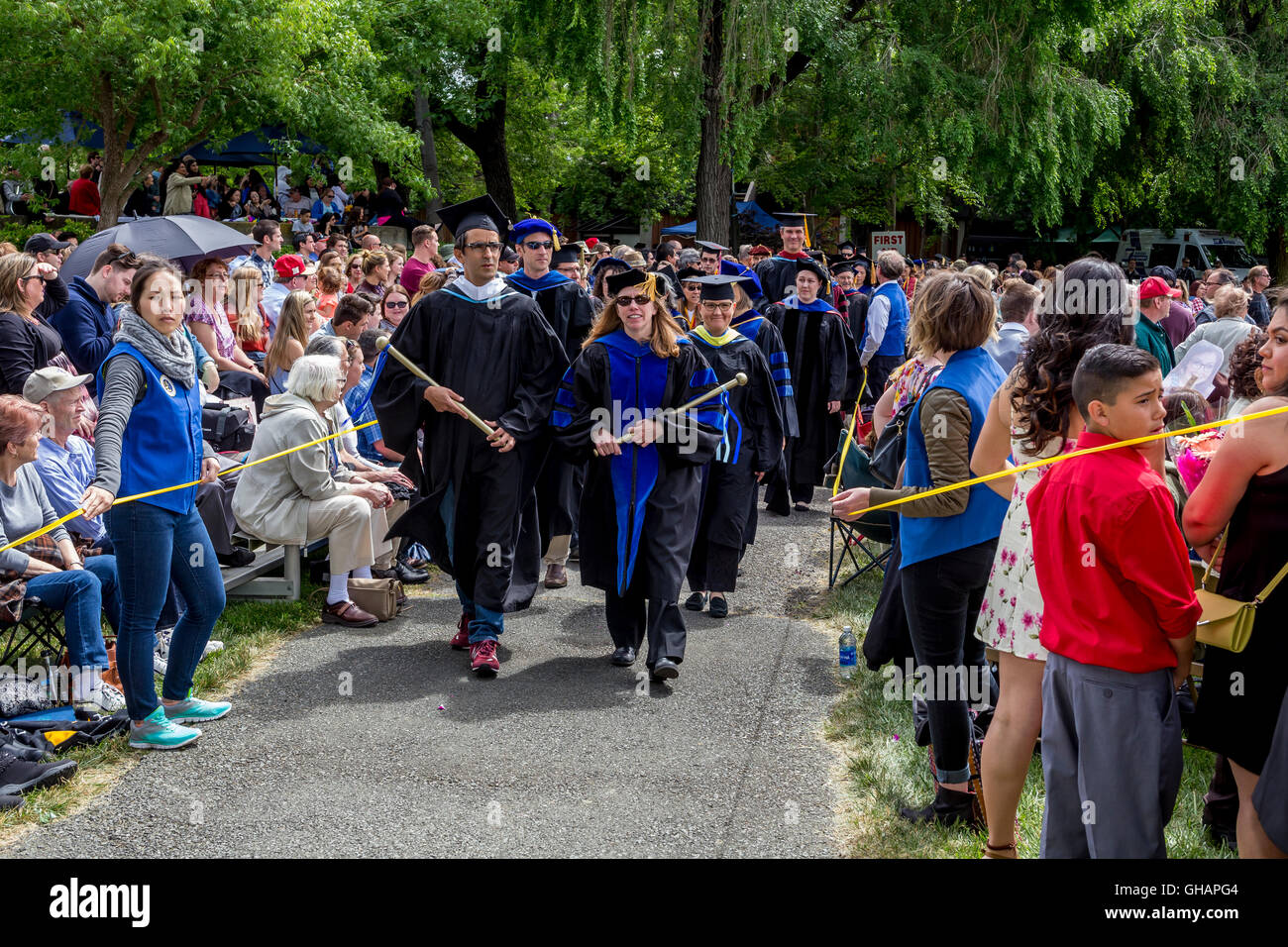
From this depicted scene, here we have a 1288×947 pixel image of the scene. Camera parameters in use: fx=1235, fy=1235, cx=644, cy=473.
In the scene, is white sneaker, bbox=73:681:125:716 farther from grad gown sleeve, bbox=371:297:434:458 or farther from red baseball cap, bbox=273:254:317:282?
red baseball cap, bbox=273:254:317:282

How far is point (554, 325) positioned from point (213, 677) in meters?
3.05

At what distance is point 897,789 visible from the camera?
4633 millimetres

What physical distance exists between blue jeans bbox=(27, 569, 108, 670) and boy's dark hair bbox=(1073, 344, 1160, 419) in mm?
4021

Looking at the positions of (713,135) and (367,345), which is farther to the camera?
(713,135)

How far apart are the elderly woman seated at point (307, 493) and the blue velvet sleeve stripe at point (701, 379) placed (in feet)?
6.55

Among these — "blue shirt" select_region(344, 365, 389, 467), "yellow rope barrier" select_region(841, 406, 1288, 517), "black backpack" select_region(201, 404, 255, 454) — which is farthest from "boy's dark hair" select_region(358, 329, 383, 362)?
"yellow rope barrier" select_region(841, 406, 1288, 517)

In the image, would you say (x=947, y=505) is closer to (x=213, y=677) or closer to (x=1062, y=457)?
(x=1062, y=457)

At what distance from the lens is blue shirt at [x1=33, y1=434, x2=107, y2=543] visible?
569cm

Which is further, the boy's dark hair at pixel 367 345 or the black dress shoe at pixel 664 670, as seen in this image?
the boy's dark hair at pixel 367 345

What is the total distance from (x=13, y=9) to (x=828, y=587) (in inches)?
391

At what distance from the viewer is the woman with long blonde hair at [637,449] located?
6.00 metres

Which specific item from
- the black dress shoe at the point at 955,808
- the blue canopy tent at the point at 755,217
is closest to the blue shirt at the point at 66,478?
the black dress shoe at the point at 955,808

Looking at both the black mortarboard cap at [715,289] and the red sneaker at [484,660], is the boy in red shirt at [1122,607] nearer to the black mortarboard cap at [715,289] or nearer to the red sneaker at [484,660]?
the red sneaker at [484,660]

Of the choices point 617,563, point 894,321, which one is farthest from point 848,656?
point 894,321
